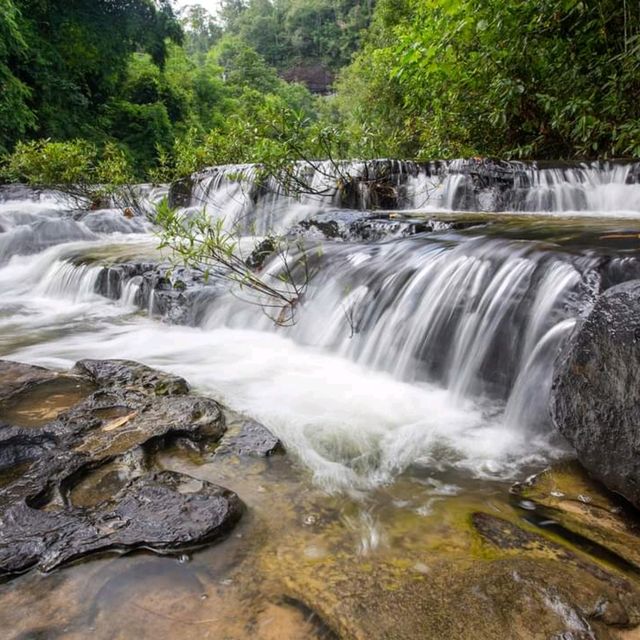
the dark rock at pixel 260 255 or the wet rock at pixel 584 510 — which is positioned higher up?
the dark rock at pixel 260 255

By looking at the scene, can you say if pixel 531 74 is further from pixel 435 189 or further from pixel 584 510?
pixel 584 510

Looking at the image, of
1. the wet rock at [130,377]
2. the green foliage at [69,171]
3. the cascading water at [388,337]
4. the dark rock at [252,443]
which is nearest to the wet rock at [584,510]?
the cascading water at [388,337]

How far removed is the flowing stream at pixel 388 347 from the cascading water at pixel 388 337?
14mm

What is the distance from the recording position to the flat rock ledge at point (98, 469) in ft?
5.53

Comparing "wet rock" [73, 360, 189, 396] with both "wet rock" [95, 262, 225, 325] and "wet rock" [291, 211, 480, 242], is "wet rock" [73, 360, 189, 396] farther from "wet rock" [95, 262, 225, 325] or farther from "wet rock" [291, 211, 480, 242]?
"wet rock" [291, 211, 480, 242]

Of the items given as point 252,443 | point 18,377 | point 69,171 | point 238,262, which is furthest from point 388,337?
point 69,171

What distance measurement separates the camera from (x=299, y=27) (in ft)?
191

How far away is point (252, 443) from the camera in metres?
2.46

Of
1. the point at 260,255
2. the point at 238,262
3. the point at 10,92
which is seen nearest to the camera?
the point at 238,262

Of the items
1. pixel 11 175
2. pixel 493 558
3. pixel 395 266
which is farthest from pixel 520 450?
pixel 11 175

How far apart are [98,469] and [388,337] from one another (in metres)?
2.37

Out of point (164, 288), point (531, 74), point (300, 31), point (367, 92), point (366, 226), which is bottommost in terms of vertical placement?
point (164, 288)

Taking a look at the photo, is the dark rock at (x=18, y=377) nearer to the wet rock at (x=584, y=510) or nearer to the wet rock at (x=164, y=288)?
the wet rock at (x=164, y=288)

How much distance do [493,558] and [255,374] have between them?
7.76ft
